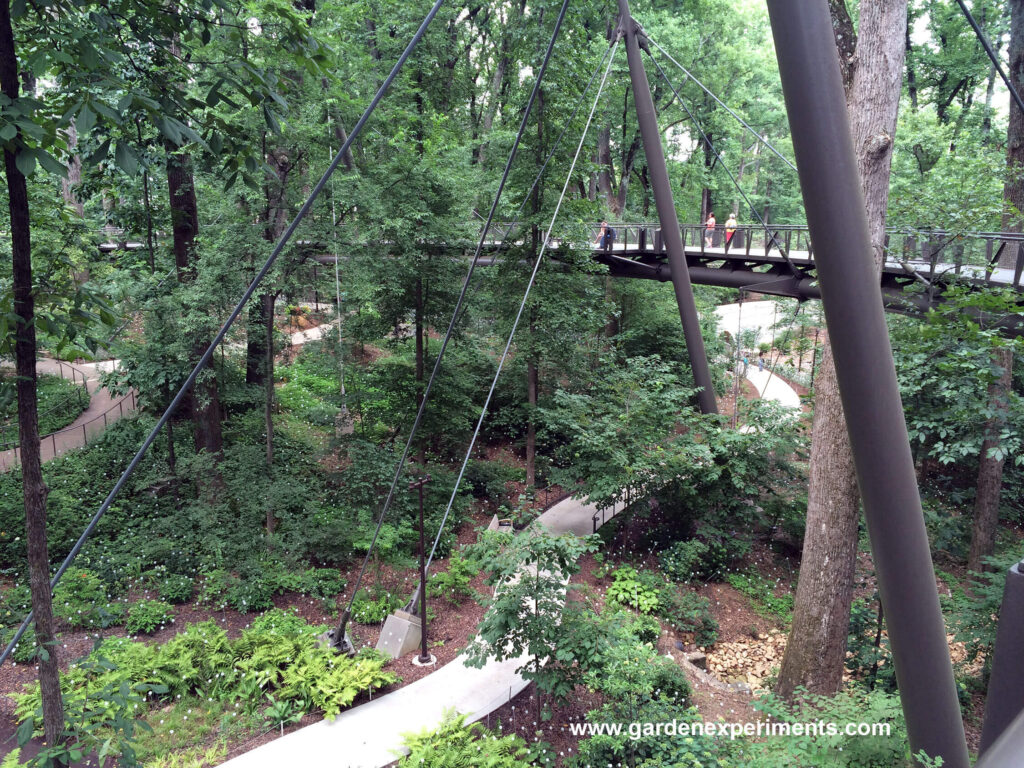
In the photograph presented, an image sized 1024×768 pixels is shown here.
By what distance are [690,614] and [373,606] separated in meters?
4.64

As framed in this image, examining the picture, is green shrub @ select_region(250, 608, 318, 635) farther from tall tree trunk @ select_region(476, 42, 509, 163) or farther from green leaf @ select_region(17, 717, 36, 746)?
tall tree trunk @ select_region(476, 42, 509, 163)

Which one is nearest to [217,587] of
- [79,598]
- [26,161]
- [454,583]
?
[79,598]

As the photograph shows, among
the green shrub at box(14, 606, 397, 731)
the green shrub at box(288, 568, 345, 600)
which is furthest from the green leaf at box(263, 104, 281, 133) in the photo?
the green shrub at box(288, 568, 345, 600)

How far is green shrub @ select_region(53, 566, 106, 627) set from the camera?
334 inches

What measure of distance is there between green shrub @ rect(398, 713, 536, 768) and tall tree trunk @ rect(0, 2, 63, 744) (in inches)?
134

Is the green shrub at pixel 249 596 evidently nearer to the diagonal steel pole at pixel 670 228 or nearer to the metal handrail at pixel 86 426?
the metal handrail at pixel 86 426

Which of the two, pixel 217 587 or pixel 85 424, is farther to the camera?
pixel 85 424

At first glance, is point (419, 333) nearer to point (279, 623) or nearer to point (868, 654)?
point (279, 623)

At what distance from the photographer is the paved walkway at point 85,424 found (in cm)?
1351

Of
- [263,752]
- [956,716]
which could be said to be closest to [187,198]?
[263,752]

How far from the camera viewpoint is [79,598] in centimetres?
890

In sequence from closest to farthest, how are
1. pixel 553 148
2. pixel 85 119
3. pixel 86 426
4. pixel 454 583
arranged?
pixel 85 119 < pixel 454 583 < pixel 553 148 < pixel 86 426

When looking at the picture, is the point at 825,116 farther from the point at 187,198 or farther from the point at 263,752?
the point at 187,198

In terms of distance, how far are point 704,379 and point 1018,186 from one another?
5.52 meters
